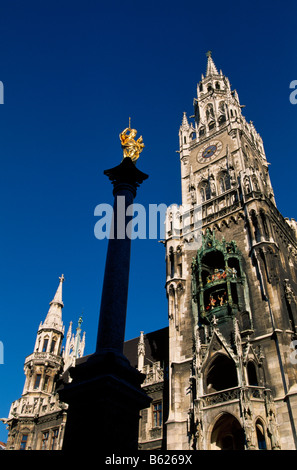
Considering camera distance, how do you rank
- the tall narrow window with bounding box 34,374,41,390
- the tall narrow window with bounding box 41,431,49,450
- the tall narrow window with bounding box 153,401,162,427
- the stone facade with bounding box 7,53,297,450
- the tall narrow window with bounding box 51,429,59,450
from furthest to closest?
the tall narrow window with bounding box 34,374,41,390 < the tall narrow window with bounding box 41,431,49,450 < the tall narrow window with bounding box 51,429,59,450 < the tall narrow window with bounding box 153,401,162,427 < the stone facade with bounding box 7,53,297,450

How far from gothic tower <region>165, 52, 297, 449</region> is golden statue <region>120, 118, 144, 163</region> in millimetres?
11972

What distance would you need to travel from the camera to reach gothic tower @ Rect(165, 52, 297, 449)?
1916cm

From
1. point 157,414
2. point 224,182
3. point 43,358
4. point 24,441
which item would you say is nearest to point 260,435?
point 157,414

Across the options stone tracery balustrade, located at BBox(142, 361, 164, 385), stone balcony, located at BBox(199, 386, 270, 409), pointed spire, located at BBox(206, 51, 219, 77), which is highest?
pointed spire, located at BBox(206, 51, 219, 77)

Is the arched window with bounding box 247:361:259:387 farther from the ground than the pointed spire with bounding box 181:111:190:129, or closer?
closer

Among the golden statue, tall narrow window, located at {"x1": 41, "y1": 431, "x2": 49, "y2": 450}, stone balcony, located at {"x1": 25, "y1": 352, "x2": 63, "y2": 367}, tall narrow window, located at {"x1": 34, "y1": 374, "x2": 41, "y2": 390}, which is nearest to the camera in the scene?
the golden statue

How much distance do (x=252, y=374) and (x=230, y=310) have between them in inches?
157

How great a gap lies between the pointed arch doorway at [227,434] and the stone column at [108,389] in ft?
37.9

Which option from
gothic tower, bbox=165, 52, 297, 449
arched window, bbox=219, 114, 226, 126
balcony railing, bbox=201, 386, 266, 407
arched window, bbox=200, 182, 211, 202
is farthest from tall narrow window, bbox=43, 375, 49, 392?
arched window, bbox=219, 114, 226, 126

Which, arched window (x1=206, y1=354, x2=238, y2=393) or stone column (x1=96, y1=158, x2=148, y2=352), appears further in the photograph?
arched window (x1=206, y1=354, x2=238, y2=393)

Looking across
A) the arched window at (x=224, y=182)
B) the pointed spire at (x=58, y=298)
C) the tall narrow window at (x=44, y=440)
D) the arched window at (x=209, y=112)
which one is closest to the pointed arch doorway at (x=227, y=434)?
the arched window at (x=224, y=182)

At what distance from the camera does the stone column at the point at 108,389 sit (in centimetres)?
864

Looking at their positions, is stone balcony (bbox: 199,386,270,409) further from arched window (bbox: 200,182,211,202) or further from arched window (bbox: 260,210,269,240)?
arched window (bbox: 200,182,211,202)
